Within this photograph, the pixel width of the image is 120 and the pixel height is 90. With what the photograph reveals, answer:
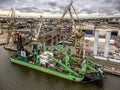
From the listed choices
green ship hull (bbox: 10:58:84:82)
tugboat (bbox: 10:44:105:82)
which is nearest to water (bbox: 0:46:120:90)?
green ship hull (bbox: 10:58:84:82)

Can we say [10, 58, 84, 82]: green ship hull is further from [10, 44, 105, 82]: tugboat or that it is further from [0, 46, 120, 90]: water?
[0, 46, 120, 90]: water

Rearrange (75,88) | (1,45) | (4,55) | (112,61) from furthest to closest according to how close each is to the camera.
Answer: (1,45), (4,55), (112,61), (75,88)

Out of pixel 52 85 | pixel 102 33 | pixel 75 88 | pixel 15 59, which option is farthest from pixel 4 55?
pixel 102 33

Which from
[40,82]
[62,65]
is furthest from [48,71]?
[62,65]

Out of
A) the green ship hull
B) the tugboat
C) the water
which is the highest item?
the tugboat

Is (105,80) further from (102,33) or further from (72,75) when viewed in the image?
(102,33)
